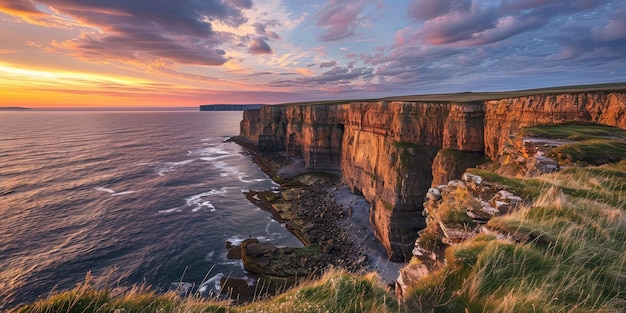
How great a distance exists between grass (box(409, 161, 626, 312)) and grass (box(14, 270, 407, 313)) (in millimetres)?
1004

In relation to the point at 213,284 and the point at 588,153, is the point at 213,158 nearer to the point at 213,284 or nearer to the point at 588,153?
the point at 213,284

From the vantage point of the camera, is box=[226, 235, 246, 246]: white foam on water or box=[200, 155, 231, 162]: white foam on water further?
box=[200, 155, 231, 162]: white foam on water

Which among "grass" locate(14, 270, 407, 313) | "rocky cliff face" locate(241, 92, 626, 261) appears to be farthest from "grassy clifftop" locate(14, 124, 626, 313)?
"rocky cliff face" locate(241, 92, 626, 261)

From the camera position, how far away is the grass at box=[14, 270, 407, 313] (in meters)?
4.86

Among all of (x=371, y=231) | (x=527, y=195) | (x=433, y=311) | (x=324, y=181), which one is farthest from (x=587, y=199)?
(x=324, y=181)

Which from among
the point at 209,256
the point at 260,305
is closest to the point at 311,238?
the point at 209,256

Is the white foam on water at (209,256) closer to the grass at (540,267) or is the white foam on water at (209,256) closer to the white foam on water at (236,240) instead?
the white foam on water at (236,240)

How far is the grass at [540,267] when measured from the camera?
5074mm

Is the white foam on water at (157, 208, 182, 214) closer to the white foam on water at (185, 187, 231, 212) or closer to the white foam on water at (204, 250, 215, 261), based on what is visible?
the white foam on water at (185, 187, 231, 212)

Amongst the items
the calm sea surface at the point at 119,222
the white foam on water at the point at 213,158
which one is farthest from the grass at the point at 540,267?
the white foam on water at the point at 213,158

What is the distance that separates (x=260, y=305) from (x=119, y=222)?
51.9 metres

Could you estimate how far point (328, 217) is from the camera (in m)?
50.9

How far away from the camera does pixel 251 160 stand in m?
101

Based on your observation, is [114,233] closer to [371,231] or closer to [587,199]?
[371,231]
